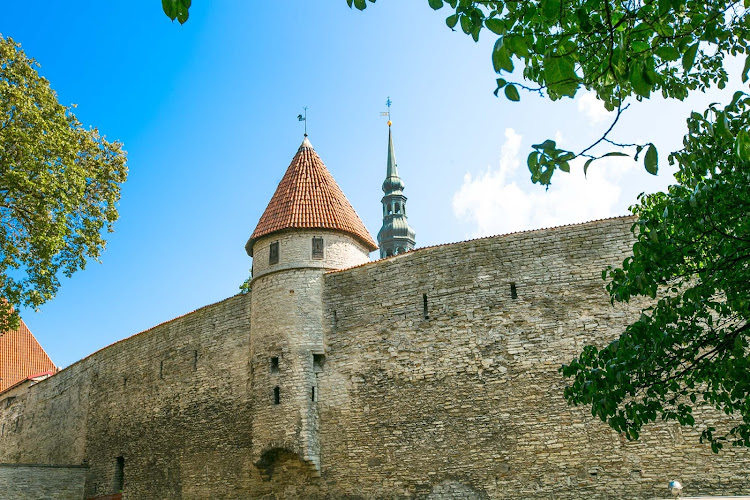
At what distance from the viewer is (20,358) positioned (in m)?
37.4

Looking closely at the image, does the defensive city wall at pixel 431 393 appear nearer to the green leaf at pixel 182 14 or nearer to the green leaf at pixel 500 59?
the green leaf at pixel 500 59

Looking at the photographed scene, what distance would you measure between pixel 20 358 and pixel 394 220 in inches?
956

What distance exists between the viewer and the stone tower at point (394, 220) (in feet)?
144

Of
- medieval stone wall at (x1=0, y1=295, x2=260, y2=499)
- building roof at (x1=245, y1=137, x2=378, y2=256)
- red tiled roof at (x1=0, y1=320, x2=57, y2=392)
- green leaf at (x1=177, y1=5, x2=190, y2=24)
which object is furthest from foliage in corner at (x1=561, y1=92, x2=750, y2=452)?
red tiled roof at (x1=0, y1=320, x2=57, y2=392)

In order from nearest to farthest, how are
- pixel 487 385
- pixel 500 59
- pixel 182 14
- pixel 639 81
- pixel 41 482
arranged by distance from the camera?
1. pixel 639 81
2. pixel 500 59
3. pixel 182 14
4. pixel 487 385
5. pixel 41 482

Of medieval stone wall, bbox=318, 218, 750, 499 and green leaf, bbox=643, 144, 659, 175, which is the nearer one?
green leaf, bbox=643, 144, 659, 175

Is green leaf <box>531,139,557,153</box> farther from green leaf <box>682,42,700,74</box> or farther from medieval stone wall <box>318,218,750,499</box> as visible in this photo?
medieval stone wall <box>318,218,750,499</box>

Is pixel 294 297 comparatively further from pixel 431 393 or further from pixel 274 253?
pixel 431 393

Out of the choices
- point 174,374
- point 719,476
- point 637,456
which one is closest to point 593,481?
point 637,456

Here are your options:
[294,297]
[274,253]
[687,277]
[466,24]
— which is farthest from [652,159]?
[274,253]

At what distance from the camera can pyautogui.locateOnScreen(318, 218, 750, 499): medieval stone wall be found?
1256cm

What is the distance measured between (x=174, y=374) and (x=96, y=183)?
20.4ft

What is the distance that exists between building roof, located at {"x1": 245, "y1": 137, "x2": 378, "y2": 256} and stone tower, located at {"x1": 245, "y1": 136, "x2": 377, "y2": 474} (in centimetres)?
3

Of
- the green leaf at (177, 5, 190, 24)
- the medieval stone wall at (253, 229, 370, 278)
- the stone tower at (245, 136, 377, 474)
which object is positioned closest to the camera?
the green leaf at (177, 5, 190, 24)
